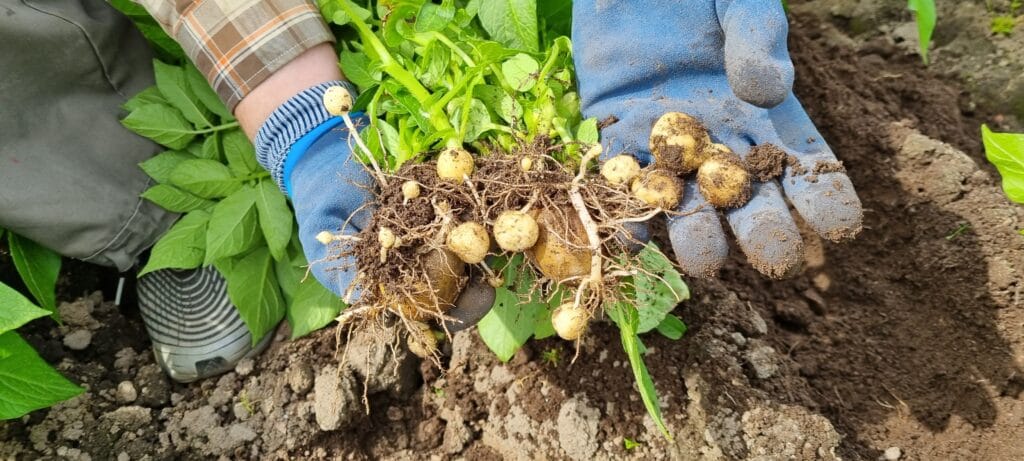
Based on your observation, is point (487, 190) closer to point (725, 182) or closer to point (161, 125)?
point (725, 182)

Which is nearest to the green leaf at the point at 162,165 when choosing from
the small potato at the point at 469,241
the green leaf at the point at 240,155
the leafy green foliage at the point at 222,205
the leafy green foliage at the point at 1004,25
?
the leafy green foliage at the point at 222,205

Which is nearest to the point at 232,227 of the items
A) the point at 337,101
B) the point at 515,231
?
the point at 337,101

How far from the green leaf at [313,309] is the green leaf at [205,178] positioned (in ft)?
0.90

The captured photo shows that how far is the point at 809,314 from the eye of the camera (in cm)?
141

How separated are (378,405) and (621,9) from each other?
2.94 ft

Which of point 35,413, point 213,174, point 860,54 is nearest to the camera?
point 35,413

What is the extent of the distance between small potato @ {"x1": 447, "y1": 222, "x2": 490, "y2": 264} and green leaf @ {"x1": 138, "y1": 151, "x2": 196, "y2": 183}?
2.47 feet

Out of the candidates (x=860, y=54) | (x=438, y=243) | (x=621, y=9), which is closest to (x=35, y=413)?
(x=438, y=243)

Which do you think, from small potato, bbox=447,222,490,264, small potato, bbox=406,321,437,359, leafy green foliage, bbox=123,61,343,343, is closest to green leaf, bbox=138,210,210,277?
leafy green foliage, bbox=123,61,343,343

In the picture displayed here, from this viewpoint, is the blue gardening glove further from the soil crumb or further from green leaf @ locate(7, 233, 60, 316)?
green leaf @ locate(7, 233, 60, 316)

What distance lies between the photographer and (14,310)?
3.03 ft

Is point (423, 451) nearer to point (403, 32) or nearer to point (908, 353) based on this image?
point (403, 32)

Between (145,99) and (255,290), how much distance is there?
1.53ft

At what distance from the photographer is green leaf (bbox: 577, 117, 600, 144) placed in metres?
1.12
